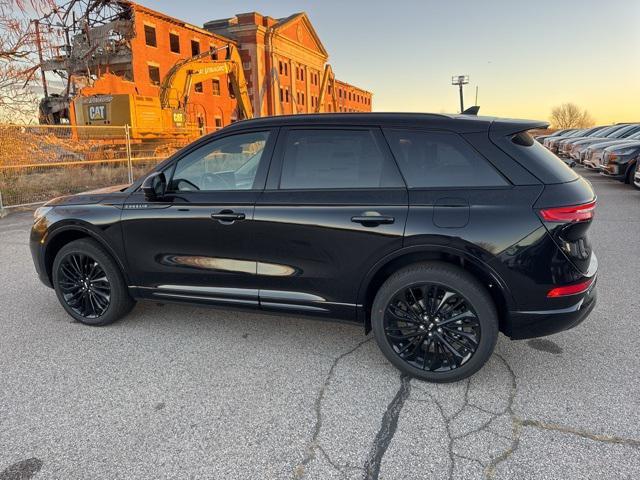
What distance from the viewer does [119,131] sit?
15.2 metres

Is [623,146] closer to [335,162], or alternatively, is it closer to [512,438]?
[335,162]

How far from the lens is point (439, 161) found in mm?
2936

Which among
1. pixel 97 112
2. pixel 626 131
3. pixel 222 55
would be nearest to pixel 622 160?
pixel 626 131

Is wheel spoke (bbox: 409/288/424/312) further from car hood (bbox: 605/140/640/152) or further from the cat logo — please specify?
the cat logo

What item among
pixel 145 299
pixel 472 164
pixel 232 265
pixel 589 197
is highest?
pixel 472 164

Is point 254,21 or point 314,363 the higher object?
point 254,21

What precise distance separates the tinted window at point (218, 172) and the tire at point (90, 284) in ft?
3.21

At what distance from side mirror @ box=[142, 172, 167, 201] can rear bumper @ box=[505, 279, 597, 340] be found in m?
2.68

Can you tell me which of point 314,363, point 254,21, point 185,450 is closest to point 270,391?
point 314,363

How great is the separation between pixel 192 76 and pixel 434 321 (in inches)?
752

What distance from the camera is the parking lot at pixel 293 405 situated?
225cm

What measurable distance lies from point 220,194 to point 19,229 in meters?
6.84

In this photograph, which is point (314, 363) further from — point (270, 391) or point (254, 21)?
point (254, 21)

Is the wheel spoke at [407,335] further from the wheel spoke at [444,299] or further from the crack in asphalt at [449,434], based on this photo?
the crack in asphalt at [449,434]
